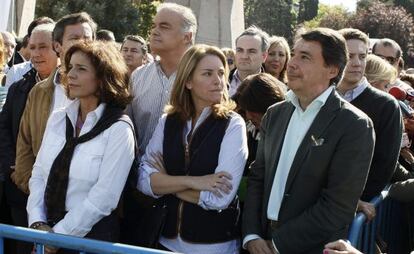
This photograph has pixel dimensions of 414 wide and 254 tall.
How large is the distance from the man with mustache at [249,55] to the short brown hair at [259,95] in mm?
1721

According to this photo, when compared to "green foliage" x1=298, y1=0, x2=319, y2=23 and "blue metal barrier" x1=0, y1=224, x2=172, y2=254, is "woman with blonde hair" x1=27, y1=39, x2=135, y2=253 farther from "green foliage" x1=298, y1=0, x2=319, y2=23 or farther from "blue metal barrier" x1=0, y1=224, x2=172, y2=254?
"green foliage" x1=298, y1=0, x2=319, y2=23

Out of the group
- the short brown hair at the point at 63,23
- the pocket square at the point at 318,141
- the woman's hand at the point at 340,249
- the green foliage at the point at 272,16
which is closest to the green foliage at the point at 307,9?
the green foliage at the point at 272,16

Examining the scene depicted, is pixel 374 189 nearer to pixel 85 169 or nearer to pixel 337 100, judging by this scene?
pixel 337 100

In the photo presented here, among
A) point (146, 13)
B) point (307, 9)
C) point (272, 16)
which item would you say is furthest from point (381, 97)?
point (307, 9)

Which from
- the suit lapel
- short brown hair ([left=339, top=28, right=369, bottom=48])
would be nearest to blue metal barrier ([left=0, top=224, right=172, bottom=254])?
the suit lapel

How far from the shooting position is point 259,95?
363 centimetres

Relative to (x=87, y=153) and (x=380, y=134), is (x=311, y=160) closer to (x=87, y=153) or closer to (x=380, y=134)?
(x=380, y=134)

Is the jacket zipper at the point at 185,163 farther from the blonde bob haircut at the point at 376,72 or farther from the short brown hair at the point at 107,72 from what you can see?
the blonde bob haircut at the point at 376,72

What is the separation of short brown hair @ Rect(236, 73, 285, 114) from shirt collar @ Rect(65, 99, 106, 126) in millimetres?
905

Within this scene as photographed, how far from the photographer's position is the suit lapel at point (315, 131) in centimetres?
299

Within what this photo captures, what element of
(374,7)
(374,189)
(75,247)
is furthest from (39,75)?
(374,7)

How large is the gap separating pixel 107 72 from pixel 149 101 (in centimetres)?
54

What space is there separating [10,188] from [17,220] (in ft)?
0.75

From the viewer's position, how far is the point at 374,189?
3.67 m
